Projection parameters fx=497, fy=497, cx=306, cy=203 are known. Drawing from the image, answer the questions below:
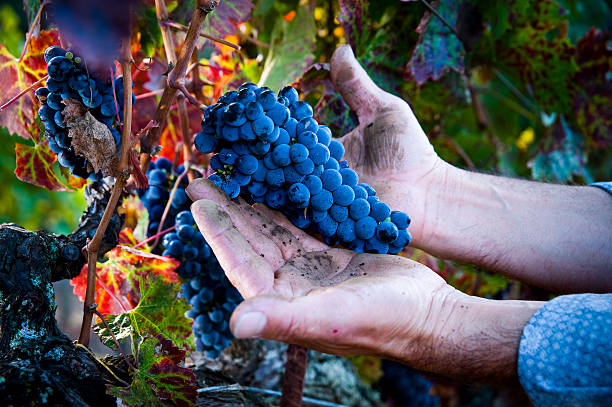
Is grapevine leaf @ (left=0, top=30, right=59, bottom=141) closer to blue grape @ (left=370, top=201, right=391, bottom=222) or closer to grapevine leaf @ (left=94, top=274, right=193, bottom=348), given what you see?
grapevine leaf @ (left=94, top=274, right=193, bottom=348)

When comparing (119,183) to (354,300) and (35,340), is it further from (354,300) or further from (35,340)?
Answer: (354,300)

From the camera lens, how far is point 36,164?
3.47 ft

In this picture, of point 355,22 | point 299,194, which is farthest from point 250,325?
point 355,22

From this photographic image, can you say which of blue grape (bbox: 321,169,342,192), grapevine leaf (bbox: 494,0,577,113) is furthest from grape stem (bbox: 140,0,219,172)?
grapevine leaf (bbox: 494,0,577,113)

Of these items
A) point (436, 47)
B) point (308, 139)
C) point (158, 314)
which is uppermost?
point (436, 47)

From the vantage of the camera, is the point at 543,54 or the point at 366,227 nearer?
the point at 366,227

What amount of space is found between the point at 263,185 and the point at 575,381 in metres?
0.64

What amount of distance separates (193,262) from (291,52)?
634 mm

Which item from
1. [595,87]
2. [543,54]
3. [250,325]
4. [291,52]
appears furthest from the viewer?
[595,87]

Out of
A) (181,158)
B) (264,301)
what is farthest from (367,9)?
(264,301)

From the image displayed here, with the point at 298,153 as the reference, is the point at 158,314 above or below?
below

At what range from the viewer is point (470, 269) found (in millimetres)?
1625

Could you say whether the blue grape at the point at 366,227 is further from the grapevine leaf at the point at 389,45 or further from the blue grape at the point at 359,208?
the grapevine leaf at the point at 389,45

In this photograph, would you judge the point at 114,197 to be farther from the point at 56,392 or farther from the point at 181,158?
the point at 181,158
